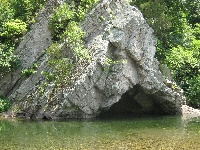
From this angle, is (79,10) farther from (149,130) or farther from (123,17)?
(149,130)

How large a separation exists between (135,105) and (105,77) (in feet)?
20.8

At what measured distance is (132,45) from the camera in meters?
23.1

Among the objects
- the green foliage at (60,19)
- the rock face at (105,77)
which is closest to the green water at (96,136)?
the rock face at (105,77)

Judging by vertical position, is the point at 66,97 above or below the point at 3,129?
above

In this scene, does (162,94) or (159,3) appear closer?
(162,94)

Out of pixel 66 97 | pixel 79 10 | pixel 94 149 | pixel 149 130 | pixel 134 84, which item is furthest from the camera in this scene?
pixel 79 10

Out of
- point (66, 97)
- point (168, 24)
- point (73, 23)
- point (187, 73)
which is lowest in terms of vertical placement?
point (66, 97)

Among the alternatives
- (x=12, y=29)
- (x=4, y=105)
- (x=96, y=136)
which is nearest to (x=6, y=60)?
(x=12, y=29)

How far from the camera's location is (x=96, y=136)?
606 inches

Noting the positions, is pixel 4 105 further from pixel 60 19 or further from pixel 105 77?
pixel 105 77

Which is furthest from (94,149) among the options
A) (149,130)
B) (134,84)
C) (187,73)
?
(187,73)

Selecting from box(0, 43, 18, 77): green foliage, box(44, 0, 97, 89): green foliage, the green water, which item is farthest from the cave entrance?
box(0, 43, 18, 77): green foliage

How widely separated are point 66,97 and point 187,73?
1238 cm

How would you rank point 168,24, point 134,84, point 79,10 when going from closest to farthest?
point 134,84 → point 79,10 → point 168,24
